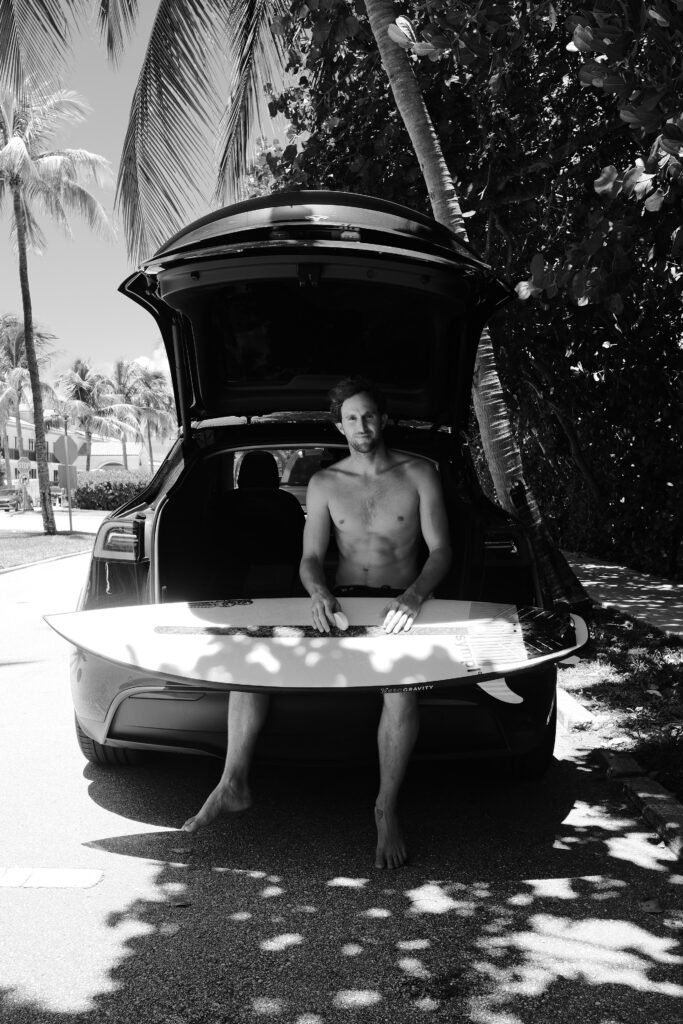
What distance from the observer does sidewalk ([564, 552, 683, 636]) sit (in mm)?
9305

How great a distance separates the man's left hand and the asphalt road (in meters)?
0.87

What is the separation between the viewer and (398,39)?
5.68 metres

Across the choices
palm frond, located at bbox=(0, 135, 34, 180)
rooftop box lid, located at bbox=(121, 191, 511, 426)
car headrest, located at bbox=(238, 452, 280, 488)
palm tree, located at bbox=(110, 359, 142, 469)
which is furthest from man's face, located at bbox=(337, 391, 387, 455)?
palm tree, located at bbox=(110, 359, 142, 469)

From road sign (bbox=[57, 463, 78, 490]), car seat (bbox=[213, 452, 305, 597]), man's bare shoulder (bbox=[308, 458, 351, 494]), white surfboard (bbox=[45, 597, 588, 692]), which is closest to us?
white surfboard (bbox=[45, 597, 588, 692])

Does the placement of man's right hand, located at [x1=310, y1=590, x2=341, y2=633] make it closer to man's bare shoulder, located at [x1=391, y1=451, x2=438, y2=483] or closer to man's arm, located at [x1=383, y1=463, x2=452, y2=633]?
man's arm, located at [x1=383, y1=463, x2=452, y2=633]

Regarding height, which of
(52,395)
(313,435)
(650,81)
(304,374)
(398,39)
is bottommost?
(313,435)

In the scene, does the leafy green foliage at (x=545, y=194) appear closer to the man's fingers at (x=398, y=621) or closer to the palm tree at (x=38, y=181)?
the man's fingers at (x=398, y=621)

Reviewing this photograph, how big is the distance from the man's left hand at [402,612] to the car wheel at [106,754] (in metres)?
1.58

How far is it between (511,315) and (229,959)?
11052 millimetres

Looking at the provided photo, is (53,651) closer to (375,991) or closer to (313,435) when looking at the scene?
(313,435)

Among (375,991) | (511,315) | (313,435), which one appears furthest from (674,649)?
(511,315)

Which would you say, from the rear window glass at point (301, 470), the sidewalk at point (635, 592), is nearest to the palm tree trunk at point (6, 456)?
the sidewalk at point (635, 592)

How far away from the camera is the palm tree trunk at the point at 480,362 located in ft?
26.0

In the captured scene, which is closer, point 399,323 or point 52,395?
point 399,323
